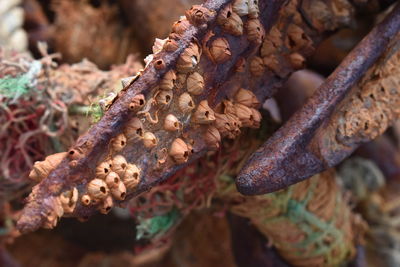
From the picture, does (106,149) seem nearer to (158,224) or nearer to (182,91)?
(182,91)

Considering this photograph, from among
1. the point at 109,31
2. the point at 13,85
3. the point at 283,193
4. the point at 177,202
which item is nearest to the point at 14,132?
the point at 13,85

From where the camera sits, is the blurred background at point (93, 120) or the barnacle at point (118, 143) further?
the blurred background at point (93, 120)

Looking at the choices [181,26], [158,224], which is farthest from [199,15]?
[158,224]

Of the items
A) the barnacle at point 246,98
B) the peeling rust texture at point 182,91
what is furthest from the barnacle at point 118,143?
the barnacle at point 246,98

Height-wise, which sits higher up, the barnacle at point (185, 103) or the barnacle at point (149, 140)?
the barnacle at point (185, 103)

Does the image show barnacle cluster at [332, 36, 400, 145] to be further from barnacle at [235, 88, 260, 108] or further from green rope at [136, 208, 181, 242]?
green rope at [136, 208, 181, 242]

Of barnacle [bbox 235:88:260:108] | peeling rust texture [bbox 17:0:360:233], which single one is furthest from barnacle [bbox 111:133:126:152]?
barnacle [bbox 235:88:260:108]

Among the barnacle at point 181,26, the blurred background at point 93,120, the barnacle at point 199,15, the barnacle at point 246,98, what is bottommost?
the blurred background at point 93,120

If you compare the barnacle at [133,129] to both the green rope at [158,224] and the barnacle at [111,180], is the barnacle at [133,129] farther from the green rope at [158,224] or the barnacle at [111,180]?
the green rope at [158,224]

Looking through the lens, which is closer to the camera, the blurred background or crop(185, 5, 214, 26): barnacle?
crop(185, 5, 214, 26): barnacle

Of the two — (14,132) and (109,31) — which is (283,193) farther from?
(109,31)
